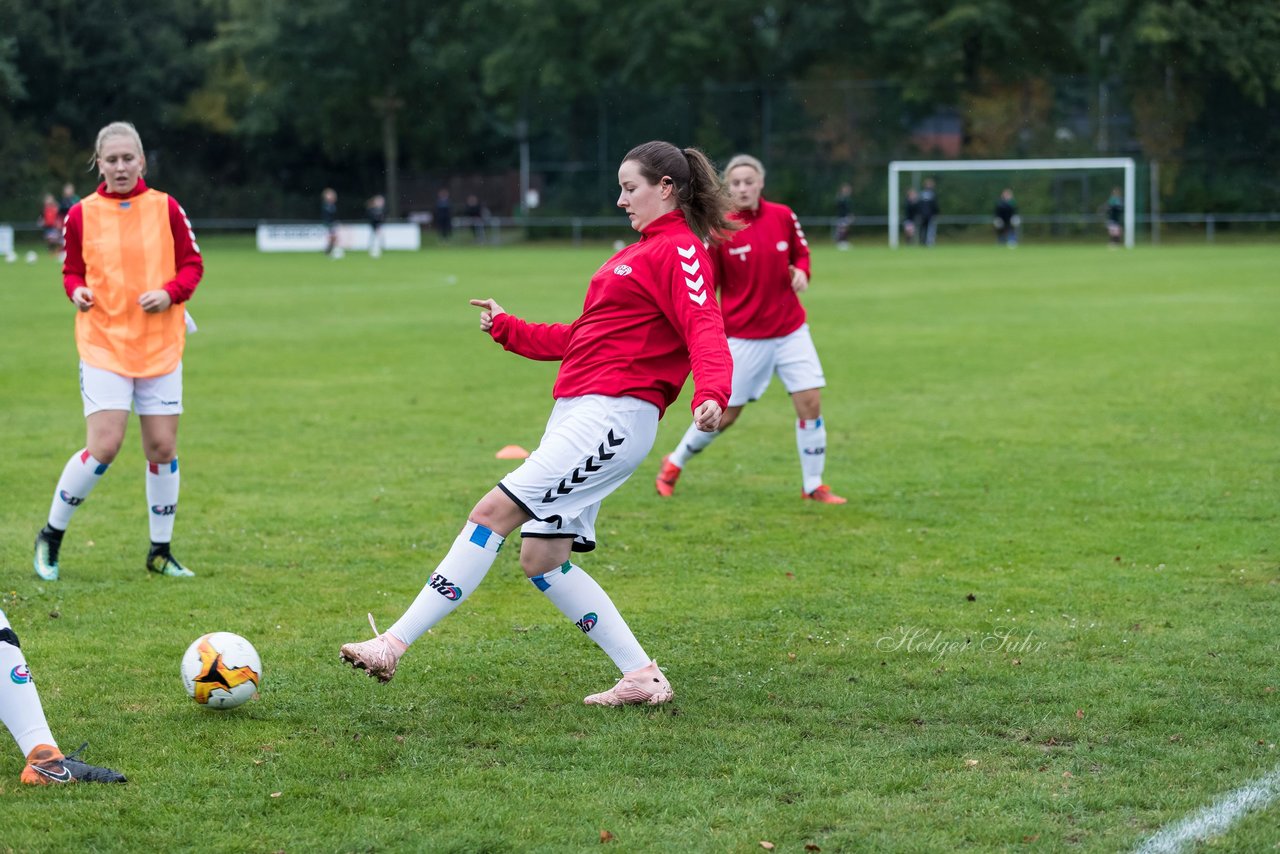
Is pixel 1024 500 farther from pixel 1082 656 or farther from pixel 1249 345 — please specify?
pixel 1249 345

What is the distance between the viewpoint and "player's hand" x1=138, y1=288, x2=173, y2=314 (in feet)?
22.0

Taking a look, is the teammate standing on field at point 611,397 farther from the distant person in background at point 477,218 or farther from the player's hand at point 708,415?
the distant person in background at point 477,218

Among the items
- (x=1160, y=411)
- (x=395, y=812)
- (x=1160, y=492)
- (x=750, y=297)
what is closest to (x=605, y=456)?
(x=395, y=812)

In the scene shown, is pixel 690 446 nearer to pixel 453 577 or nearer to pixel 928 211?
pixel 453 577

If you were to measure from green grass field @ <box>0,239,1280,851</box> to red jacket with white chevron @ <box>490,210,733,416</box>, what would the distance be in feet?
3.82

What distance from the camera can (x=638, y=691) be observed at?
5.18 metres

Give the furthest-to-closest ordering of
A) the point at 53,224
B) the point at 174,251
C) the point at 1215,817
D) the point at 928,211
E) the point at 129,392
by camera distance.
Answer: the point at 928,211 → the point at 53,224 → the point at 174,251 → the point at 129,392 → the point at 1215,817

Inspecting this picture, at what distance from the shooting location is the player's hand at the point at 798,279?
8.88 m

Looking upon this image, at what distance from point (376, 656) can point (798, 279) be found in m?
4.78

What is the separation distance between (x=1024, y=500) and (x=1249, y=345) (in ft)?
30.7

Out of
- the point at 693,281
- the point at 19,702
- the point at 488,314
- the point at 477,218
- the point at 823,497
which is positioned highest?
the point at 477,218

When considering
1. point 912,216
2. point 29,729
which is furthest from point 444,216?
point 29,729

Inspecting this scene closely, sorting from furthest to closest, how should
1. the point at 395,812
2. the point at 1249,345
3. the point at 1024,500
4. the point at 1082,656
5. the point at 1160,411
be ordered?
the point at 1249,345
the point at 1160,411
the point at 1024,500
the point at 1082,656
the point at 395,812

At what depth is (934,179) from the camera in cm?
4578
